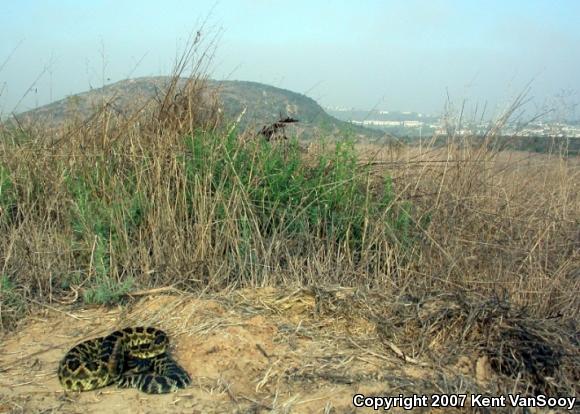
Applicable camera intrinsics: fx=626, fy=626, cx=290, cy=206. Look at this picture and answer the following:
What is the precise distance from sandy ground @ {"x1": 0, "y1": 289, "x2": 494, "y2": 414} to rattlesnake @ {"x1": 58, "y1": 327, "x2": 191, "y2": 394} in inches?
2.5

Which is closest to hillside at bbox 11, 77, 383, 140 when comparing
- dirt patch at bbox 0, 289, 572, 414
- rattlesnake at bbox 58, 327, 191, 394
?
dirt patch at bbox 0, 289, 572, 414

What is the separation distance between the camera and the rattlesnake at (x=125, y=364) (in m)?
3.79

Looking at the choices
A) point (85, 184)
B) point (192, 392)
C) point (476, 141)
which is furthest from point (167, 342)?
point (476, 141)

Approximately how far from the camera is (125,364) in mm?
4133

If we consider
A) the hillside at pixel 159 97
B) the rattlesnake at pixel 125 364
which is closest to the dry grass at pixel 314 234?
the hillside at pixel 159 97

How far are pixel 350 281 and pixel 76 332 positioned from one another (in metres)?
2.13

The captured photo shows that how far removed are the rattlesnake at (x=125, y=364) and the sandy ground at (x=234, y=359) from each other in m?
0.06

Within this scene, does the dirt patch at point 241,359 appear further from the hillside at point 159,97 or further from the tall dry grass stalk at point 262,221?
the hillside at point 159,97

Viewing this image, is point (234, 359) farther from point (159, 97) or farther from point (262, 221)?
point (159, 97)

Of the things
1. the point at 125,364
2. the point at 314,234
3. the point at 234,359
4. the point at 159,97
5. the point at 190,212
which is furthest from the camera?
the point at 159,97

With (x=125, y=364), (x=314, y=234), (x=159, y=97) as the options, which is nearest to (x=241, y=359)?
(x=125, y=364)

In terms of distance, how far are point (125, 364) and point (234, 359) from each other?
2.42ft

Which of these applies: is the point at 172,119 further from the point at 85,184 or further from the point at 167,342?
the point at 167,342

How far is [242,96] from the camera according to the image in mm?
10031
